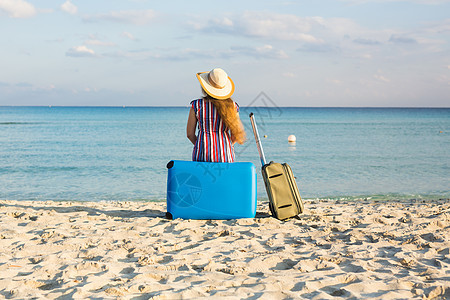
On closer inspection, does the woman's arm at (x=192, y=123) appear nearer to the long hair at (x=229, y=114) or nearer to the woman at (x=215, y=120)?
the woman at (x=215, y=120)

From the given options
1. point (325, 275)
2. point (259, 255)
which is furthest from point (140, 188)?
point (325, 275)

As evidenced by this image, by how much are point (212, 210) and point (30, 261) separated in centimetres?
213

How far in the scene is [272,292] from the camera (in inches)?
114

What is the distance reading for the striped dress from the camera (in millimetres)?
5039

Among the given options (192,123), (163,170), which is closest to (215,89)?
(192,123)

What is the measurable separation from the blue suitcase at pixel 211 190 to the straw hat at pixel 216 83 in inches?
32.7

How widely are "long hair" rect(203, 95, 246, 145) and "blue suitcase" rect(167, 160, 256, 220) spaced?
0.39m

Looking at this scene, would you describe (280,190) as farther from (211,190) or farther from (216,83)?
(216,83)

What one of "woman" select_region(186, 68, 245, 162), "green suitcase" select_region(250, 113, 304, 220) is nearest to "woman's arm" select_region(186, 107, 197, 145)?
"woman" select_region(186, 68, 245, 162)

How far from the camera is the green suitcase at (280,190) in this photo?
509 centimetres

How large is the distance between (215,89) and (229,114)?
342 mm

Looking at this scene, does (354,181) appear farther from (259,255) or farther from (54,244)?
(54,244)

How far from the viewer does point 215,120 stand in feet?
16.6

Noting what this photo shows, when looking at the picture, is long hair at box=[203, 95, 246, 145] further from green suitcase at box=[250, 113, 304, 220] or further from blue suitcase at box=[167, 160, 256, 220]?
blue suitcase at box=[167, 160, 256, 220]
